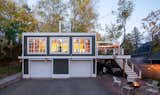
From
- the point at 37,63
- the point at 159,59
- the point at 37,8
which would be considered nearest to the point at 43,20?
the point at 37,8

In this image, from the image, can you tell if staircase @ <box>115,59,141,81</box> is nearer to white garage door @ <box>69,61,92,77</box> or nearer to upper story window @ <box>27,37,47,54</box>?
white garage door @ <box>69,61,92,77</box>

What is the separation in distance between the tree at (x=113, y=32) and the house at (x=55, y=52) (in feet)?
56.0

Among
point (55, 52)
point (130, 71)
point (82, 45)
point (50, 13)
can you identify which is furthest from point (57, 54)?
point (50, 13)

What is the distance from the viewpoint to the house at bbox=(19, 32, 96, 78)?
37.3 metres

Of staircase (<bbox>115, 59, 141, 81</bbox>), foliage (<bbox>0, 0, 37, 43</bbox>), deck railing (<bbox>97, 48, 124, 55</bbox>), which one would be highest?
foliage (<bbox>0, 0, 37, 43</bbox>)

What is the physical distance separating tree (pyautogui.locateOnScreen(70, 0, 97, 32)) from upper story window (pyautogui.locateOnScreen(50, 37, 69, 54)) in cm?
1497

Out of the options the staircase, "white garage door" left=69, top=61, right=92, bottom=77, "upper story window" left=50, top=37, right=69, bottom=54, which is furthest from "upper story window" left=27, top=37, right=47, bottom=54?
the staircase

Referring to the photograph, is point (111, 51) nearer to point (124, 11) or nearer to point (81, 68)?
point (81, 68)

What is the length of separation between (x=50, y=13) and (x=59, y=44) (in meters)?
17.3

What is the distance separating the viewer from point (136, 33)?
99.1 metres

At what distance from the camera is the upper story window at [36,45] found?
3747cm

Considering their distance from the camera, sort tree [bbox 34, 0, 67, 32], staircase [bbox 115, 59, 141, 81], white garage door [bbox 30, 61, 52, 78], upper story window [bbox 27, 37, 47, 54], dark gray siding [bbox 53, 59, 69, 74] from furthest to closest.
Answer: tree [bbox 34, 0, 67, 32]
white garage door [bbox 30, 61, 52, 78]
upper story window [bbox 27, 37, 47, 54]
dark gray siding [bbox 53, 59, 69, 74]
staircase [bbox 115, 59, 141, 81]

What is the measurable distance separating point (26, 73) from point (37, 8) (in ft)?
63.6

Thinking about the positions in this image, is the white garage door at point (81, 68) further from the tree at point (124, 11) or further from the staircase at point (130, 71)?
the tree at point (124, 11)
